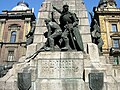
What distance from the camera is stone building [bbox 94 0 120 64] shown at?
107 feet

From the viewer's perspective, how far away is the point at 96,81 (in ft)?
20.6

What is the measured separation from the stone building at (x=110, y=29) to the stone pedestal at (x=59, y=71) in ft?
87.1

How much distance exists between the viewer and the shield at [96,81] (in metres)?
6.25

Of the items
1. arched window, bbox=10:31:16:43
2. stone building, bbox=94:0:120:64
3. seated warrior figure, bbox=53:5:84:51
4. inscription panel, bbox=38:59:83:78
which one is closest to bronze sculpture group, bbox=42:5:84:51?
seated warrior figure, bbox=53:5:84:51

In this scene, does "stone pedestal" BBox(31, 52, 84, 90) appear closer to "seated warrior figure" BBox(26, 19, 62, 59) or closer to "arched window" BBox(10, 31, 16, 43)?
"seated warrior figure" BBox(26, 19, 62, 59)

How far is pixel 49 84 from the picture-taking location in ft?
20.9

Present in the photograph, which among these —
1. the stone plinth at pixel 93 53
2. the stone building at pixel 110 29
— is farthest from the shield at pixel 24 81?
the stone building at pixel 110 29

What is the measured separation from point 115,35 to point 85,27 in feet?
88.4

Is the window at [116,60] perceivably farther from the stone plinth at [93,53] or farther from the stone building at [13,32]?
the stone plinth at [93,53]

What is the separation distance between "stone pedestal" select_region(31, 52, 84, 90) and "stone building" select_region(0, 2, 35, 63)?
94.0 ft

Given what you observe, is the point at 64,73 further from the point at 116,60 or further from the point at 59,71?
the point at 116,60

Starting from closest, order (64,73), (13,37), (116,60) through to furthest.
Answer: (64,73) < (116,60) < (13,37)

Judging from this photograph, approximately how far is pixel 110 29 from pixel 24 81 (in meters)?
30.6

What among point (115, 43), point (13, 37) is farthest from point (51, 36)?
point (13, 37)
